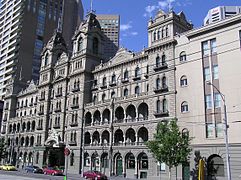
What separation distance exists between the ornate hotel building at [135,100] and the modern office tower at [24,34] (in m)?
41.5

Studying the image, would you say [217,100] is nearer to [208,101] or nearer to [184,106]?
[208,101]

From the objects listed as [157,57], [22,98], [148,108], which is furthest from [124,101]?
[22,98]

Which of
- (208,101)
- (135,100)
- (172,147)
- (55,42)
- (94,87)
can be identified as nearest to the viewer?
(172,147)

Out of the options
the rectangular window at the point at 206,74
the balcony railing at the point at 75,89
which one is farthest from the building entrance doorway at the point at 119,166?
the rectangular window at the point at 206,74

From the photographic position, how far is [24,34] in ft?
438

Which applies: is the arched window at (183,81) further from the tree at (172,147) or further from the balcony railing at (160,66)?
the tree at (172,147)

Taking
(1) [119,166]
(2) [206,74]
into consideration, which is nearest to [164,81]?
(2) [206,74]

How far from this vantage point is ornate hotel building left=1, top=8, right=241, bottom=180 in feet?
145

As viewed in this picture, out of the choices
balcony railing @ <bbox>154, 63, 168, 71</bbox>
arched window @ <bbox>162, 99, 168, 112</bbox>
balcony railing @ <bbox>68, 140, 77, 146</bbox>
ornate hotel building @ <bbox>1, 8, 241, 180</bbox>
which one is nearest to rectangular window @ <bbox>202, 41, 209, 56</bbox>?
ornate hotel building @ <bbox>1, 8, 241, 180</bbox>

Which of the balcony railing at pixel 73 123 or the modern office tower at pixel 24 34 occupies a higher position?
the modern office tower at pixel 24 34

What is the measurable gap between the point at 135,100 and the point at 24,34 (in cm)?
9106

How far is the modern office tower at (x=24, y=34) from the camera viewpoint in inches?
5153

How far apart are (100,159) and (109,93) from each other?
13.6 meters

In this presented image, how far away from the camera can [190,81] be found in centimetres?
4844
